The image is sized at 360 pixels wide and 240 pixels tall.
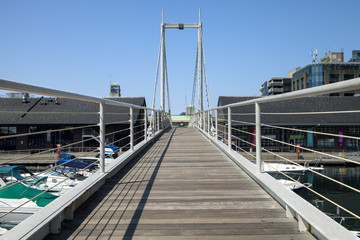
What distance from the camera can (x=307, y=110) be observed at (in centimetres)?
2969

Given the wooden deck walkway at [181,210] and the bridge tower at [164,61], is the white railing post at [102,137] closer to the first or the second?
the wooden deck walkway at [181,210]

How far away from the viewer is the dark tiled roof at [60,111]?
26641 mm

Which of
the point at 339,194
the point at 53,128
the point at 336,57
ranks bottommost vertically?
the point at 339,194

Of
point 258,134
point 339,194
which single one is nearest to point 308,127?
point 339,194

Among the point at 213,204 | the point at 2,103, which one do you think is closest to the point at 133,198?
the point at 213,204

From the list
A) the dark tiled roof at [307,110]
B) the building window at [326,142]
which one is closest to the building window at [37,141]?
the dark tiled roof at [307,110]

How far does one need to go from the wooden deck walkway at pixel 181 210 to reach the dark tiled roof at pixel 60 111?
21.7 meters

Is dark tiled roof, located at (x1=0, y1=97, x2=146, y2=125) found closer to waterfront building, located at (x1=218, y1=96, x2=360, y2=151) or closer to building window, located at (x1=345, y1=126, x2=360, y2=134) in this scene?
A: waterfront building, located at (x1=218, y1=96, x2=360, y2=151)

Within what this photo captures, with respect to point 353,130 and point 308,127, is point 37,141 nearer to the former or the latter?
point 308,127

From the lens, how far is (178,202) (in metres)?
2.54

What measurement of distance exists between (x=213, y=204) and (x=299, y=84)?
53829mm

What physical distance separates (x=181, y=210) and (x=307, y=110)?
30.4m

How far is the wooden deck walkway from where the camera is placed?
6.32 feet

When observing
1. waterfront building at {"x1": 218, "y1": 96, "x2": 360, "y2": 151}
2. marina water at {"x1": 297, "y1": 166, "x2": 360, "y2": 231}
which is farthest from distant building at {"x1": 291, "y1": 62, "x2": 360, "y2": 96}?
marina water at {"x1": 297, "y1": 166, "x2": 360, "y2": 231}
